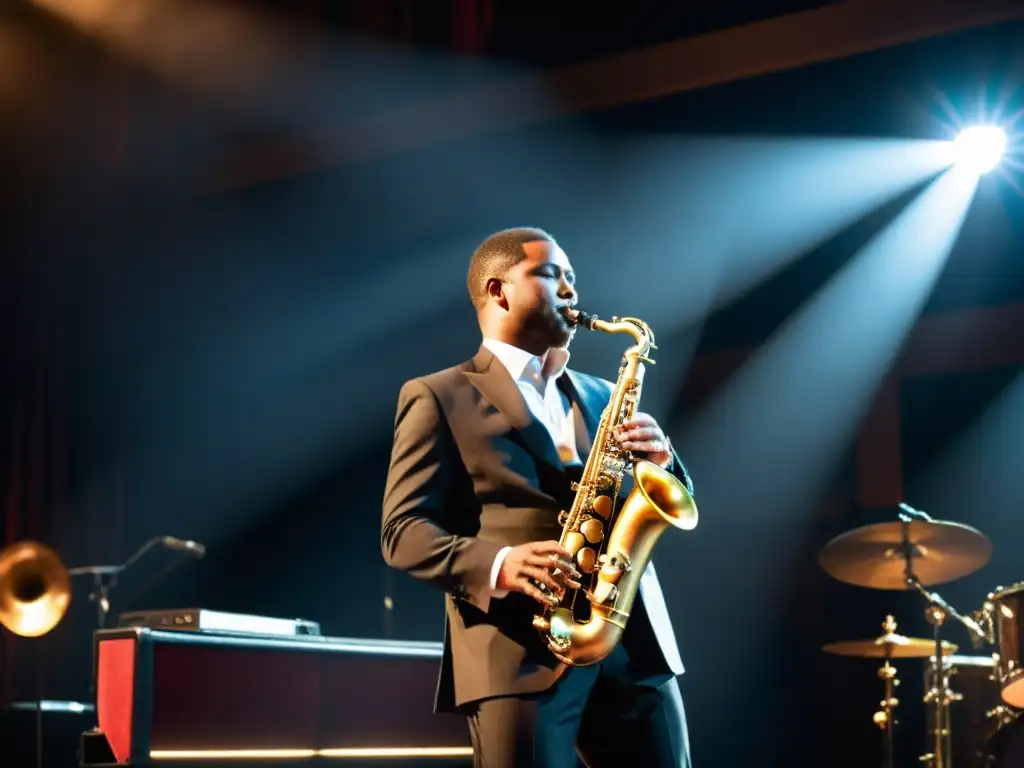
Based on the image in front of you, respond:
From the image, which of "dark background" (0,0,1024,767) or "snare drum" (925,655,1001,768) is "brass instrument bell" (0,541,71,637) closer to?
"dark background" (0,0,1024,767)

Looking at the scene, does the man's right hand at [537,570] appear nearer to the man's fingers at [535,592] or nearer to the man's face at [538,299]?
the man's fingers at [535,592]

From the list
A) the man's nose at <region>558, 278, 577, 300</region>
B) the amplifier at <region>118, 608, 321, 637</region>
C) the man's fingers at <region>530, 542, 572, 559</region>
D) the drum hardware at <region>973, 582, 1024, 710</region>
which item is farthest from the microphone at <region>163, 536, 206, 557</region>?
the man's fingers at <region>530, 542, 572, 559</region>

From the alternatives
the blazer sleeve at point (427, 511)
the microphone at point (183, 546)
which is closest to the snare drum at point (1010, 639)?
the blazer sleeve at point (427, 511)

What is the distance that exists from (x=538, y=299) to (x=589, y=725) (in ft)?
3.00

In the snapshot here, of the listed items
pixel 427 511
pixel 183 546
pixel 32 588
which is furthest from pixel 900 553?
pixel 32 588

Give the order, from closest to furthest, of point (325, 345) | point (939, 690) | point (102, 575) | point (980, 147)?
point (939, 690) → point (980, 147) → point (102, 575) → point (325, 345)

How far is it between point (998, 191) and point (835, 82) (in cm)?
125

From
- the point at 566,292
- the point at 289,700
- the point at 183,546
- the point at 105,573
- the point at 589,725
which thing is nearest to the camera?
the point at 589,725

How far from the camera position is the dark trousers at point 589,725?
2354mm

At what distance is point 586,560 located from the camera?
2537 millimetres

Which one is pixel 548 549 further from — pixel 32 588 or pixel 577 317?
pixel 32 588

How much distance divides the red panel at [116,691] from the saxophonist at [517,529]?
2.04m

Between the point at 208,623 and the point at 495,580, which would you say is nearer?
the point at 495,580

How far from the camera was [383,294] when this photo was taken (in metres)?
7.45
